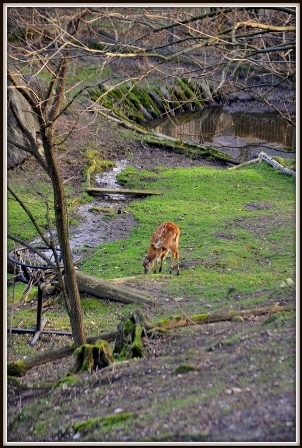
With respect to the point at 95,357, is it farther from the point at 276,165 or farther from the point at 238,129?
the point at 238,129

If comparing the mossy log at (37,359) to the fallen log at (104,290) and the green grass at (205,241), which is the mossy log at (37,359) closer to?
the green grass at (205,241)

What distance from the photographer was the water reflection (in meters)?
26.2

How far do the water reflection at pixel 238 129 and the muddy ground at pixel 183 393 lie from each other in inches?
742

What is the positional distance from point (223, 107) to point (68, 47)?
1250 inches

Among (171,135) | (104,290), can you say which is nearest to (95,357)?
(104,290)

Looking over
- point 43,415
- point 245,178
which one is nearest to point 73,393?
point 43,415

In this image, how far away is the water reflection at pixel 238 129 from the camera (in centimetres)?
2623

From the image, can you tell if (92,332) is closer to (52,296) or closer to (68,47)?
(52,296)

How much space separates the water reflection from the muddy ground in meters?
18.8

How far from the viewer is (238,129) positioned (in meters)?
30.4

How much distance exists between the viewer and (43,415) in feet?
18.1

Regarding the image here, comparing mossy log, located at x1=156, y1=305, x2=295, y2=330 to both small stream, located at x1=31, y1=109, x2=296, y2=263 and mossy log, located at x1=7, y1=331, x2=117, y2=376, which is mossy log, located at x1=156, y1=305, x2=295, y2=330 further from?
small stream, located at x1=31, y1=109, x2=296, y2=263

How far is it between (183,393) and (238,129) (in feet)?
86.1

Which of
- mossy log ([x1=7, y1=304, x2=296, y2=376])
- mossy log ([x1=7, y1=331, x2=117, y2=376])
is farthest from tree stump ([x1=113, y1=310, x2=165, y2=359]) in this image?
mossy log ([x1=7, y1=331, x2=117, y2=376])
